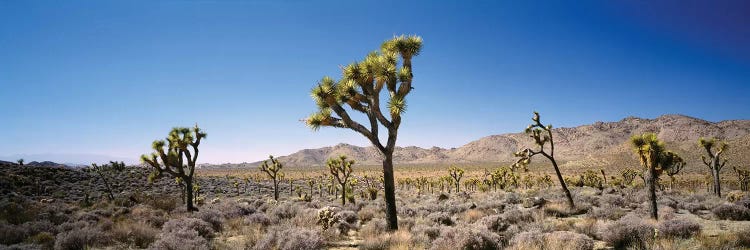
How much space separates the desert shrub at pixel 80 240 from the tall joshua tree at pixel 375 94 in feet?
21.9

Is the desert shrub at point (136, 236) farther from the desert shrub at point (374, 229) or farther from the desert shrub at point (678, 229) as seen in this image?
the desert shrub at point (678, 229)

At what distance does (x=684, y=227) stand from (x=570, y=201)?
8.47m

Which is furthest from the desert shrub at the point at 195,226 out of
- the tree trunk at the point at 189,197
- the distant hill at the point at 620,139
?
the distant hill at the point at 620,139

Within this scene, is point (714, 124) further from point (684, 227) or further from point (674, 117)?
point (684, 227)

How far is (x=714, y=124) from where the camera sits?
156875 millimetres

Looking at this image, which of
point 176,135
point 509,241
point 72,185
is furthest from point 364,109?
point 72,185

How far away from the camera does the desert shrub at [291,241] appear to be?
9.12 meters

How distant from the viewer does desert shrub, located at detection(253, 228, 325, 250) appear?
9.12 meters

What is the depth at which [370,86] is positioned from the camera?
40.2 feet

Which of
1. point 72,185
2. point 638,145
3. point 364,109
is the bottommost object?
point 72,185

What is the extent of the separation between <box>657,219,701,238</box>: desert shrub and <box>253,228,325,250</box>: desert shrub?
8.59m

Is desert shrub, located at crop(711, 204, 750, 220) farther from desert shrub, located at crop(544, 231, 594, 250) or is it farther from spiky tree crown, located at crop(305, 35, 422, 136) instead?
spiky tree crown, located at crop(305, 35, 422, 136)

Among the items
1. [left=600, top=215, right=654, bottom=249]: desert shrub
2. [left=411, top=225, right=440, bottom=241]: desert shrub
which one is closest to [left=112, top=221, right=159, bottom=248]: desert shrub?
[left=411, top=225, right=440, bottom=241]: desert shrub

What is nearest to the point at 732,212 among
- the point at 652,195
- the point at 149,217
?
the point at 652,195
